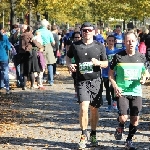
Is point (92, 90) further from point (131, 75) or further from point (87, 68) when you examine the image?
point (131, 75)

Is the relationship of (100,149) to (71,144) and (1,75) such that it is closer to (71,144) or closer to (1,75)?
(71,144)

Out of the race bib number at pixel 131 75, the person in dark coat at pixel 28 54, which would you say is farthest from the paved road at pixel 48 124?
the race bib number at pixel 131 75

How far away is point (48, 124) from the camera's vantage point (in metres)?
10.2

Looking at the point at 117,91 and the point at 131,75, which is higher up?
the point at 131,75

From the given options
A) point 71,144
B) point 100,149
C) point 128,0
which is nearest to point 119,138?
point 100,149

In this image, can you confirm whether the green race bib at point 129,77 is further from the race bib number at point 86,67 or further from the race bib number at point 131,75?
the race bib number at point 86,67

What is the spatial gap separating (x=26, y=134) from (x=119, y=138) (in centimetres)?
208

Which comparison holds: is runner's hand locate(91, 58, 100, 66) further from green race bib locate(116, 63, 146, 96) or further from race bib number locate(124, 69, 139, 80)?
race bib number locate(124, 69, 139, 80)

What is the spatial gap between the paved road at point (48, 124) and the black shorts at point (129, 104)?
69cm

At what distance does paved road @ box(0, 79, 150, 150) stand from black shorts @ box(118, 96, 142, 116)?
690 mm

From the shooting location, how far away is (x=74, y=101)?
535 inches

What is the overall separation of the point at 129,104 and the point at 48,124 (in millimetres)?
2948

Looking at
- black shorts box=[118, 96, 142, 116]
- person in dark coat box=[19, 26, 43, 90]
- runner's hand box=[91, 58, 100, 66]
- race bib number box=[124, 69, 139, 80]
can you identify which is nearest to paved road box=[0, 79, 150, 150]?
black shorts box=[118, 96, 142, 116]

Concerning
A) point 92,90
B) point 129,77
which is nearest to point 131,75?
point 129,77
